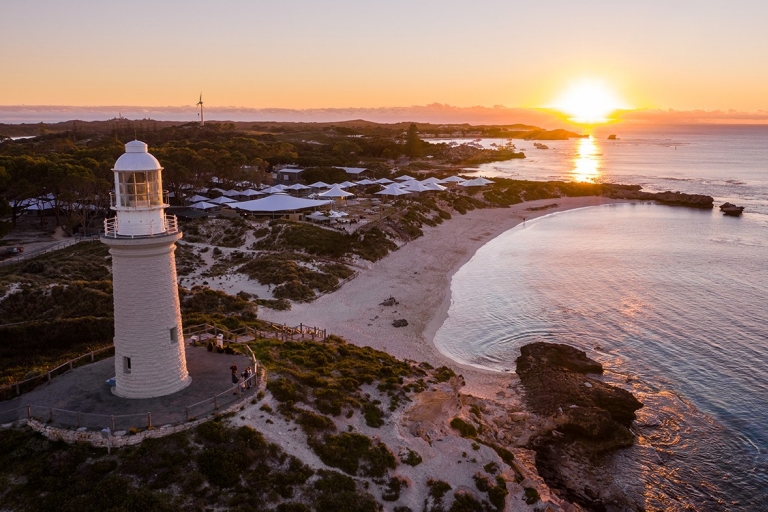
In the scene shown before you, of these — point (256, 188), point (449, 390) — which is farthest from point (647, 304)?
point (256, 188)

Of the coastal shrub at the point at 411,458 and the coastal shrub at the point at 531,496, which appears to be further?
the coastal shrub at the point at 411,458

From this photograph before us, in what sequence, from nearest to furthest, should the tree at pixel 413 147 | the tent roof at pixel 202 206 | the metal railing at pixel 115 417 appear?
the metal railing at pixel 115 417 < the tent roof at pixel 202 206 < the tree at pixel 413 147

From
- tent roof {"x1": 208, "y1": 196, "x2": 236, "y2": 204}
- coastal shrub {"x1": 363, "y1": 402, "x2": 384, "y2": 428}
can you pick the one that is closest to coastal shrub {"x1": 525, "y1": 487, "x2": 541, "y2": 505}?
coastal shrub {"x1": 363, "y1": 402, "x2": 384, "y2": 428}

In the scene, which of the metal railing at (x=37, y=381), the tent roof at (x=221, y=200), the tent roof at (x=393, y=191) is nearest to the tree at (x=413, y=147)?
the tent roof at (x=393, y=191)

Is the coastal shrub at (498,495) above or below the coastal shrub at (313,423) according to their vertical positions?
below

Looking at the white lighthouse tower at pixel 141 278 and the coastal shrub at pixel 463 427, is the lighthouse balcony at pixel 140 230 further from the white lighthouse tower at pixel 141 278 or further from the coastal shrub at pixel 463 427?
the coastal shrub at pixel 463 427

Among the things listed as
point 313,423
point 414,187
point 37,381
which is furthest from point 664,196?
point 37,381

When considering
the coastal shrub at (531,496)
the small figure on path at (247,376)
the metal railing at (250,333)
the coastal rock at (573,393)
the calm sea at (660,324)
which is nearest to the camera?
the coastal shrub at (531,496)

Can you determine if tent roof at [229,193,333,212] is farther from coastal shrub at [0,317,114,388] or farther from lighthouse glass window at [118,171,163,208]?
lighthouse glass window at [118,171,163,208]
